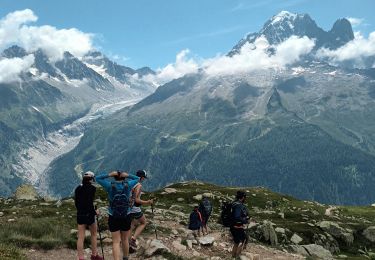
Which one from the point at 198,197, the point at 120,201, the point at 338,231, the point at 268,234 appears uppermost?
the point at 120,201

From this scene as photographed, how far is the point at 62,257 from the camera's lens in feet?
72.4

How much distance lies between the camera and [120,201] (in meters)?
17.5

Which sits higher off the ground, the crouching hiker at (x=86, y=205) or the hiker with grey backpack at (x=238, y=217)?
the crouching hiker at (x=86, y=205)

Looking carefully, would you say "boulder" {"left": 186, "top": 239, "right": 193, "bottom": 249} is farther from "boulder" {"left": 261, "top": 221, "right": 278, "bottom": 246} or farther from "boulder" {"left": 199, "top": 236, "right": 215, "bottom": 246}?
"boulder" {"left": 261, "top": 221, "right": 278, "bottom": 246}

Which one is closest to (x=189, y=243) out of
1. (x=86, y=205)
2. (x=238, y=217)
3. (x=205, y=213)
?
(x=238, y=217)

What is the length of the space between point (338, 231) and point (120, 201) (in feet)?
98.2

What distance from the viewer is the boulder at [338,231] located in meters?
41.2

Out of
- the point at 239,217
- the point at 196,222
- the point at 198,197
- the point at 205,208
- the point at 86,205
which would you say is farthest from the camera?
the point at 198,197

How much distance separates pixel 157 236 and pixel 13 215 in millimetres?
13084

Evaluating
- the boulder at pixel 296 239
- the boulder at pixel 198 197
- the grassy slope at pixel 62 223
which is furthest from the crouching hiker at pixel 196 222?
the boulder at pixel 198 197

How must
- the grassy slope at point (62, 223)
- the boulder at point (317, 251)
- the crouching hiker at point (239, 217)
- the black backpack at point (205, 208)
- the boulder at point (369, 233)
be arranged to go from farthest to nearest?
the boulder at point (369, 233) → the boulder at point (317, 251) → the black backpack at point (205, 208) → the crouching hiker at point (239, 217) → the grassy slope at point (62, 223)

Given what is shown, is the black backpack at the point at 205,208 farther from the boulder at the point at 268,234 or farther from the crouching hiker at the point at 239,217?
the crouching hiker at the point at 239,217

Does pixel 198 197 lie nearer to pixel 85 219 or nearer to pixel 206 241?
pixel 206 241

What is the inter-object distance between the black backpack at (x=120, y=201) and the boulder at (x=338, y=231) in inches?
1133
